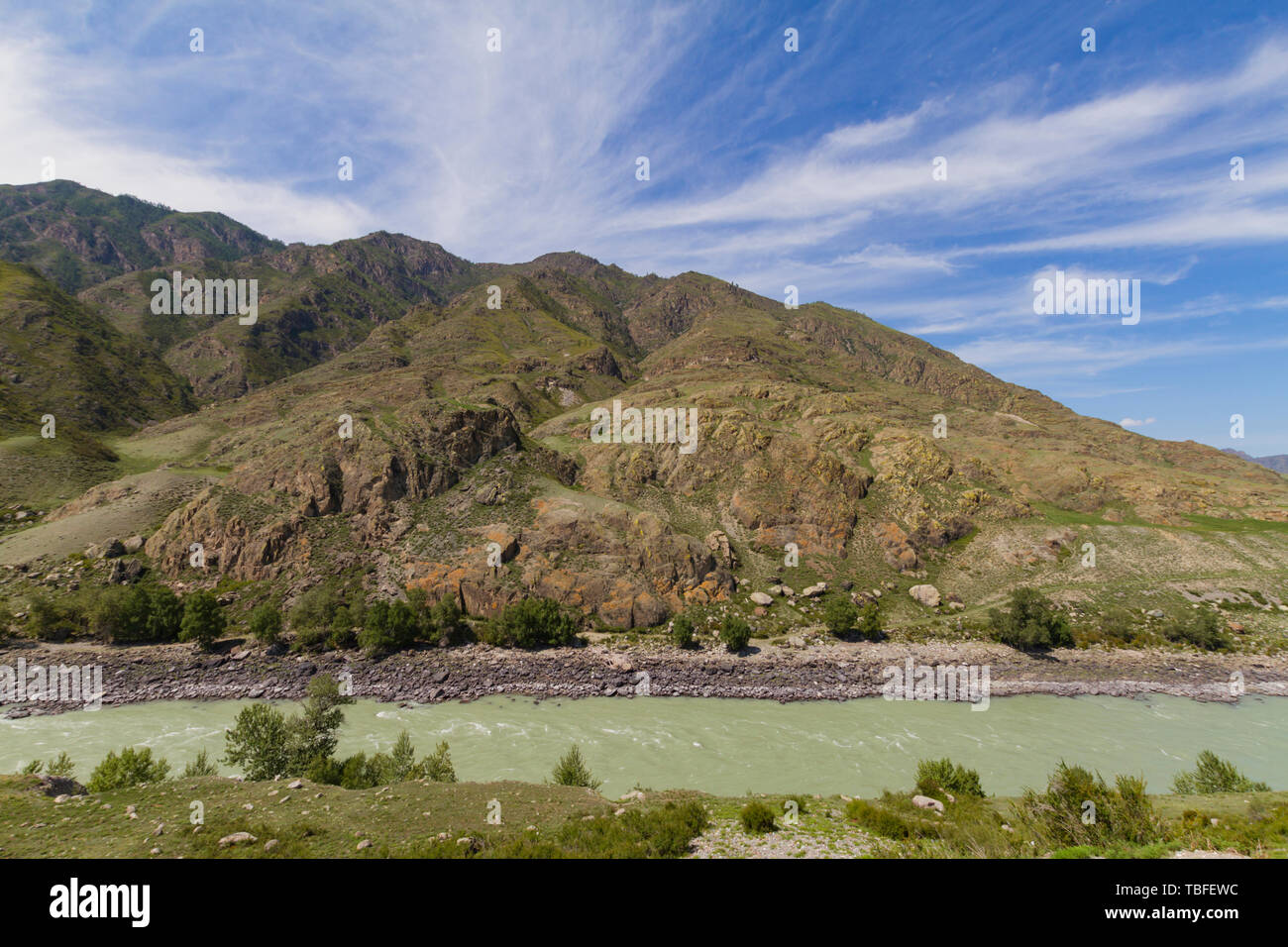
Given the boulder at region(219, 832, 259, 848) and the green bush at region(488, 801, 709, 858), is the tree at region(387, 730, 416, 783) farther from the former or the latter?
the green bush at region(488, 801, 709, 858)

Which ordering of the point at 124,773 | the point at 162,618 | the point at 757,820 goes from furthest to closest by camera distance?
the point at 162,618, the point at 124,773, the point at 757,820

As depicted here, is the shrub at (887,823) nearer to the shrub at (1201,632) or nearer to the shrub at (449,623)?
the shrub at (449,623)

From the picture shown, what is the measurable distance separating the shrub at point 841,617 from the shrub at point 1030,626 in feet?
45.6

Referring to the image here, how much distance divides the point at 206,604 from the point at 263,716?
30.9 m

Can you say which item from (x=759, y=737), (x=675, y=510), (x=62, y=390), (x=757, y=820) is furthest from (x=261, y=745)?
(x=62, y=390)

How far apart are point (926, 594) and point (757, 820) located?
2059 inches

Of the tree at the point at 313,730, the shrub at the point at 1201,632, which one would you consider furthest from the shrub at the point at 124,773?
the shrub at the point at 1201,632

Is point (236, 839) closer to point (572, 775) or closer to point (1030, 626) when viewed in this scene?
point (572, 775)

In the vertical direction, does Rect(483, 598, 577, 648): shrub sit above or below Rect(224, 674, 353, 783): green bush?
below

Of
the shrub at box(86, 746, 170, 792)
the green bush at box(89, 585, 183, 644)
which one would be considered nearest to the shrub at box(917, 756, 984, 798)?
the shrub at box(86, 746, 170, 792)

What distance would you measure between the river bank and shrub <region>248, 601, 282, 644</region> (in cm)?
158

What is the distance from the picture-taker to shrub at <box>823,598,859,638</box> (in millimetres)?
47625

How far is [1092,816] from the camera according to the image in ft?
37.0

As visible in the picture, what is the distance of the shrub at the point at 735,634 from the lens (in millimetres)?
44406
